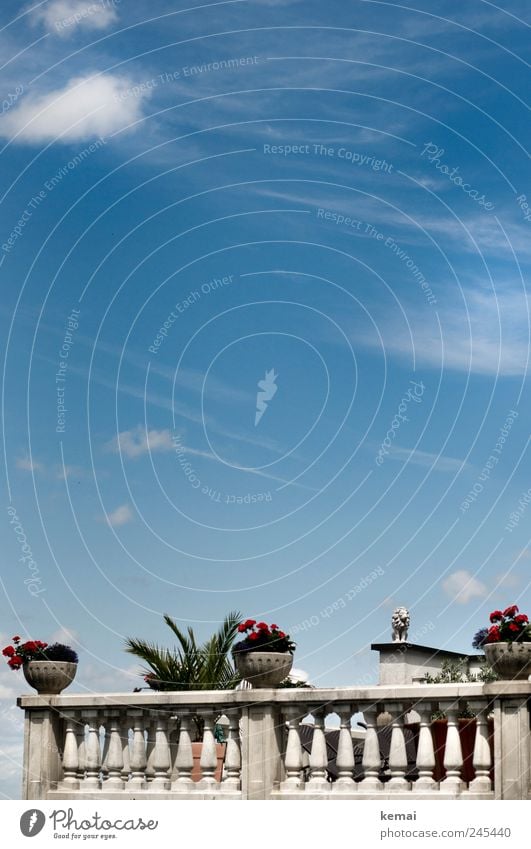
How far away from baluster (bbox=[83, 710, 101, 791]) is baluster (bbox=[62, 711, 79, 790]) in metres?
0.20

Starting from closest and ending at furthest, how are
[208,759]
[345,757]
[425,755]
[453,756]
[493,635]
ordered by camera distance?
1. [493,635]
2. [453,756]
3. [425,755]
4. [345,757]
5. [208,759]

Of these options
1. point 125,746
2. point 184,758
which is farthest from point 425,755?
point 125,746

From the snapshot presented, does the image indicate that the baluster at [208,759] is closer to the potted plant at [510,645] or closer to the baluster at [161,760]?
the baluster at [161,760]

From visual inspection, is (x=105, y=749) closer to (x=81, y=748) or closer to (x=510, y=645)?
(x=81, y=748)

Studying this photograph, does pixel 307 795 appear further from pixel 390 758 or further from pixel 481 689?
pixel 481 689

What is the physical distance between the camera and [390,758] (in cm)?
1431

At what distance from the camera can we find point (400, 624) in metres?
30.1

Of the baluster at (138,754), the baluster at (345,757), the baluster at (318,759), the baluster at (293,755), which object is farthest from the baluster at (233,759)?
the baluster at (345,757)

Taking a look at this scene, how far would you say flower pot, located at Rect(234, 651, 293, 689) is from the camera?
14.9 meters

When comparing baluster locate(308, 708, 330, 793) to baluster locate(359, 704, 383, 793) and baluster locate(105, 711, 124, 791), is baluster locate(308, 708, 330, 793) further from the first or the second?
baluster locate(105, 711, 124, 791)

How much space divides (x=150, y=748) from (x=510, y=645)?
4924mm
